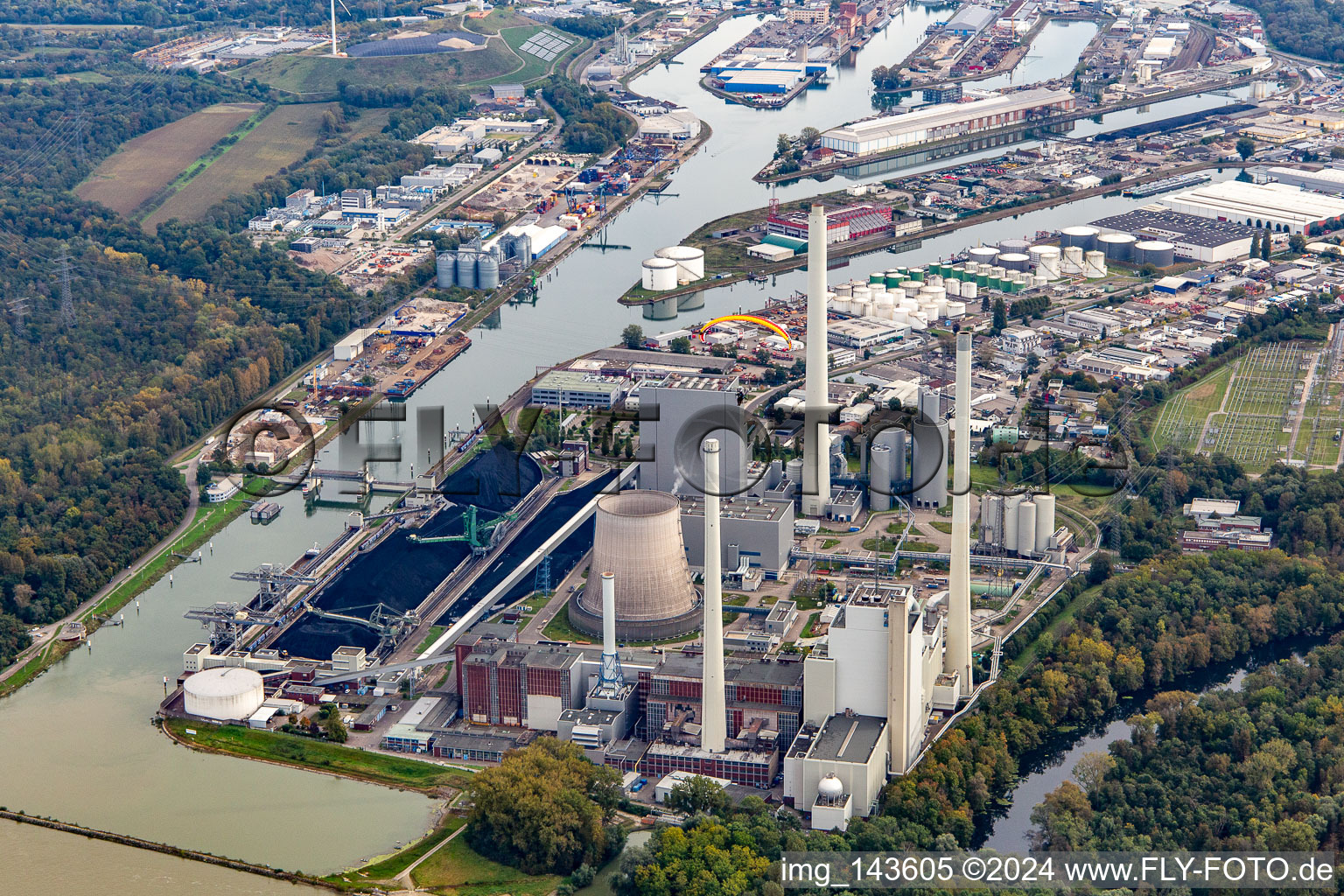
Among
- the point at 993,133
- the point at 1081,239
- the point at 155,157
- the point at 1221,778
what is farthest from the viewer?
the point at 993,133

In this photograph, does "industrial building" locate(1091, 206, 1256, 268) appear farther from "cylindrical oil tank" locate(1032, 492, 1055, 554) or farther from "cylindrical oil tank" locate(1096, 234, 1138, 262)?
"cylindrical oil tank" locate(1032, 492, 1055, 554)

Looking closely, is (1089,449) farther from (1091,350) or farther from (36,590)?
(36,590)

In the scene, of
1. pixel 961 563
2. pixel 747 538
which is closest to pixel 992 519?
pixel 747 538

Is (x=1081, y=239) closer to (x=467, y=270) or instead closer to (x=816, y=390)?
(x=467, y=270)

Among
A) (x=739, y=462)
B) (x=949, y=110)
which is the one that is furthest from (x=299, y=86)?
(x=739, y=462)

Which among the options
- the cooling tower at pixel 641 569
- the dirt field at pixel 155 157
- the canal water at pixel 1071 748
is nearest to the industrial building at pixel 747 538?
the cooling tower at pixel 641 569

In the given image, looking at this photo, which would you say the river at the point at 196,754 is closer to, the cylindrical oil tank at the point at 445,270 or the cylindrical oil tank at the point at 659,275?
the cylindrical oil tank at the point at 659,275
